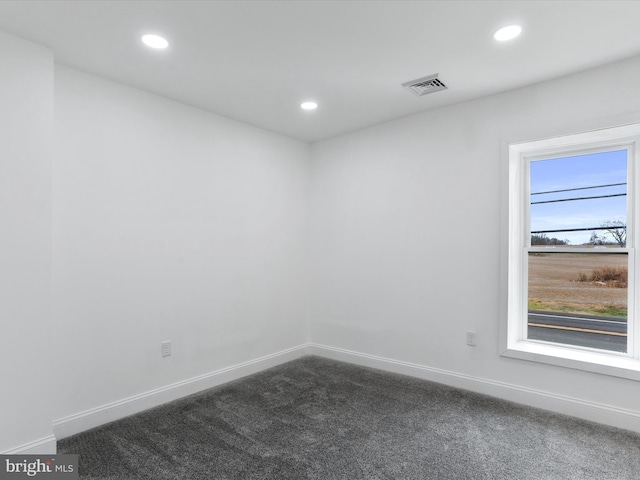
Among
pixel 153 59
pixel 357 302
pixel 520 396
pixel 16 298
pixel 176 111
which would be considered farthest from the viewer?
pixel 357 302

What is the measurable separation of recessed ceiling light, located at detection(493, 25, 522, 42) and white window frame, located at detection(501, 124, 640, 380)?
39.4 inches

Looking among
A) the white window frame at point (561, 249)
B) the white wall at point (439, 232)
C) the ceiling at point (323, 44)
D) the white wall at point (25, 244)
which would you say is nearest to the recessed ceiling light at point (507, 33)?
the ceiling at point (323, 44)

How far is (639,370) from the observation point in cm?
250

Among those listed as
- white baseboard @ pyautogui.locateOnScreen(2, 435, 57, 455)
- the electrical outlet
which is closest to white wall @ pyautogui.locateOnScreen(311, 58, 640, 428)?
the electrical outlet

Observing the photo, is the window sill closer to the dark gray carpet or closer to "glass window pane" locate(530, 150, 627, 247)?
the dark gray carpet

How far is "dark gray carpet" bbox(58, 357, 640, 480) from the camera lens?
2.09 m

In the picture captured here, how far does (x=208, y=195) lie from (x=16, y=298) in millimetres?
1651

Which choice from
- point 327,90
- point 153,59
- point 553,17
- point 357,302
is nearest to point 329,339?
point 357,302

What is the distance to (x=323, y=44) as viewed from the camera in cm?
231

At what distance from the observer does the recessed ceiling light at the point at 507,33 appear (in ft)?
7.03

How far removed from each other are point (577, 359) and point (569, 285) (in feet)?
2.10

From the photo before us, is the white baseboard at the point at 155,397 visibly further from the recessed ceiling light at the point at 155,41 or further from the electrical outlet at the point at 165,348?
the recessed ceiling light at the point at 155,41

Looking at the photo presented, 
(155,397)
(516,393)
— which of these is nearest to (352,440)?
(516,393)

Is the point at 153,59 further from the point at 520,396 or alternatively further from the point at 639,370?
the point at 639,370
